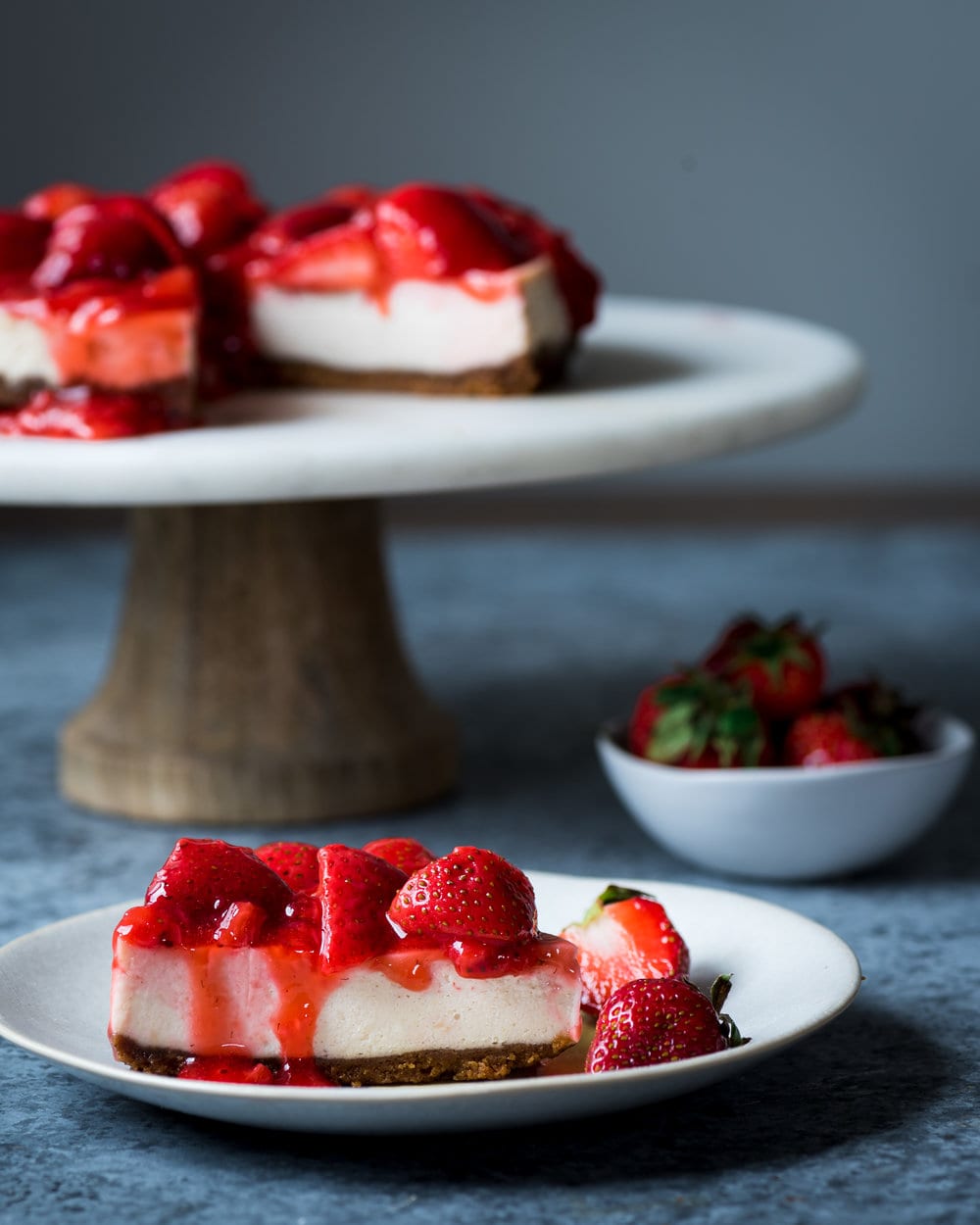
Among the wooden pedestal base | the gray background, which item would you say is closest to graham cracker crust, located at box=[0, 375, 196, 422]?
the wooden pedestal base

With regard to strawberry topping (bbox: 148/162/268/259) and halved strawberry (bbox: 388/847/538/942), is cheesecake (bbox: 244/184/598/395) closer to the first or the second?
strawberry topping (bbox: 148/162/268/259)

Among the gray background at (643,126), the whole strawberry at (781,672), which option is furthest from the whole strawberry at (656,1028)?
the gray background at (643,126)

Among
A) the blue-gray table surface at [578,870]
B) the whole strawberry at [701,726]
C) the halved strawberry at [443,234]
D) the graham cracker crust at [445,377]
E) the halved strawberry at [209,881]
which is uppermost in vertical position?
the halved strawberry at [443,234]

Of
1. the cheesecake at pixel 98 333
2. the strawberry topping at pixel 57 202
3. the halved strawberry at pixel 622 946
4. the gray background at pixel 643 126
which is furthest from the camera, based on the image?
the gray background at pixel 643 126

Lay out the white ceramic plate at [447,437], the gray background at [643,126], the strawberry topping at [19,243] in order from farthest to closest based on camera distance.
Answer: the gray background at [643,126] → the strawberry topping at [19,243] → the white ceramic plate at [447,437]

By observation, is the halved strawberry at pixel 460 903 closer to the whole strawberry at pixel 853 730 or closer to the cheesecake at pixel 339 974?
the cheesecake at pixel 339 974

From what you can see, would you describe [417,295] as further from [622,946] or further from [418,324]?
[622,946]

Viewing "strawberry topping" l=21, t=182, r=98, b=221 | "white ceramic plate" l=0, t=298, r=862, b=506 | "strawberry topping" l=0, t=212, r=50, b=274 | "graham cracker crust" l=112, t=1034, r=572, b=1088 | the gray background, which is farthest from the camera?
the gray background
